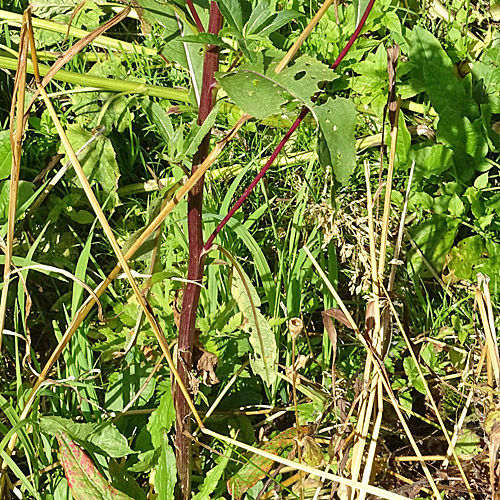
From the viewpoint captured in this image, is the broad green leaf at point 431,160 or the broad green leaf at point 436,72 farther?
the broad green leaf at point 436,72

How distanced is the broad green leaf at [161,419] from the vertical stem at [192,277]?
0.07 metres

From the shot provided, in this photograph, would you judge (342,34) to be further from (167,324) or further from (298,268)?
(167,324)

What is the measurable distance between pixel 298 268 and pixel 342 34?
3.00 ft

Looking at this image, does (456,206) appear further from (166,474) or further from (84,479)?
(84,479)

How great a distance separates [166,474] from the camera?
4.30 feet

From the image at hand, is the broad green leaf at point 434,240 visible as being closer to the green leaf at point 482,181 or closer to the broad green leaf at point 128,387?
the green leaf at point 482,181

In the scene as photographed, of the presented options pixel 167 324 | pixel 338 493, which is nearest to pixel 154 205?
pixel 167 324

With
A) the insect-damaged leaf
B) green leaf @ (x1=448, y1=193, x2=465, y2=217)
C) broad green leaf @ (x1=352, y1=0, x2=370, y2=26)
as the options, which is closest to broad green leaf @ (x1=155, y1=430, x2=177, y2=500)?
the insect-damaged leaf

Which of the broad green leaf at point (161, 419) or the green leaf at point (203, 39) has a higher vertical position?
the green leaf at point (203, 39)

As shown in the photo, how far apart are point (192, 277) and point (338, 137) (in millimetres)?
371

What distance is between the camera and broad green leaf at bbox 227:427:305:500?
139 cm

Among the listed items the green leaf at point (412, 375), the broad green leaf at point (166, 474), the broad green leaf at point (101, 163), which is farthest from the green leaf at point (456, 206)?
the broad green leaf at point (166, 474)

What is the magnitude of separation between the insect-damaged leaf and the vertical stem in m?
0.10

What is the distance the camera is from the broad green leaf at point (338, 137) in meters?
0.94
